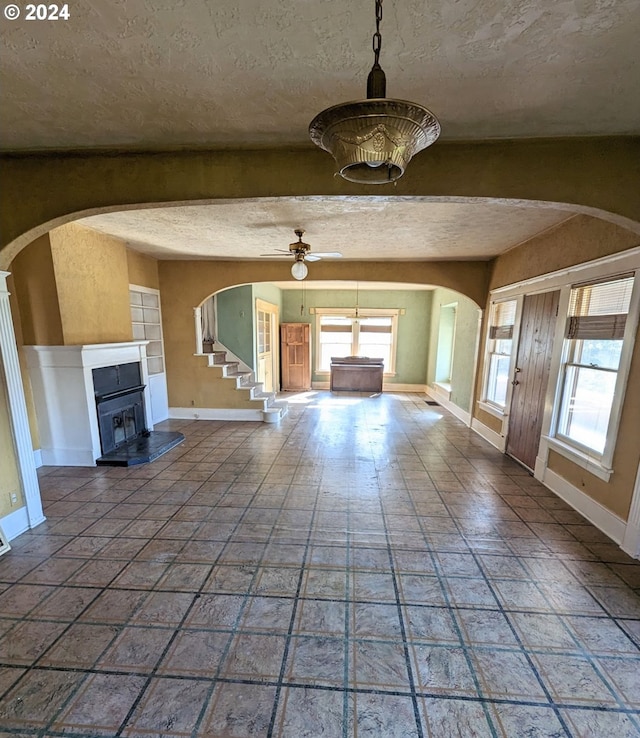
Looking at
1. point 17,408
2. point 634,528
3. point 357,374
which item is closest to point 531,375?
point 634,528

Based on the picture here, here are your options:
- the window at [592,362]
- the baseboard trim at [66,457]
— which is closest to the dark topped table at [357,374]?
the window at [592,362]

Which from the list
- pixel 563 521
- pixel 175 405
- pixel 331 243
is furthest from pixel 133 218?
pixel 563 521

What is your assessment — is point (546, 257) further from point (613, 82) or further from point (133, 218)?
point (133, 218)

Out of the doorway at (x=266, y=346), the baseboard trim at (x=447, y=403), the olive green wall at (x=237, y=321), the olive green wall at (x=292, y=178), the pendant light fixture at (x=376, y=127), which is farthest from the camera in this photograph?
the doorway at (x=266, y=346)

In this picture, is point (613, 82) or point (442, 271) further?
point (442, 271)

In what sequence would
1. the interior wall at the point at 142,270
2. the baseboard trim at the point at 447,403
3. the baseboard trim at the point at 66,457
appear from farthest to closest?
the baseboard trim at the point at 447,403 → the interior wall at the point at 142,270 → the baseboard trim at the point at 66,457

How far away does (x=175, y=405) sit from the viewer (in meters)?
5.83

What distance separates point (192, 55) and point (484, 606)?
311cm

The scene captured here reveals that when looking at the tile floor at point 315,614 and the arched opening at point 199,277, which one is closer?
the tile floor at point 315,614

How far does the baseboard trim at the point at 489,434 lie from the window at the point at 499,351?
398 mm

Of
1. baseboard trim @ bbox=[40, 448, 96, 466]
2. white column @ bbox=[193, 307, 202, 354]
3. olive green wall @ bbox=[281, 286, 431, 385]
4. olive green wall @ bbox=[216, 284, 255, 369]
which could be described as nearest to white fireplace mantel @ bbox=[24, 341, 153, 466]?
baseboard trim @ bbox=[40, 448, 96, 466]

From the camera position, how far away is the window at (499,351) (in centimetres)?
449

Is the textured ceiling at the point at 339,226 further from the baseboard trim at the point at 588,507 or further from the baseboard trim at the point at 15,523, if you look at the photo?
the baseboard trim at the point at 15,523

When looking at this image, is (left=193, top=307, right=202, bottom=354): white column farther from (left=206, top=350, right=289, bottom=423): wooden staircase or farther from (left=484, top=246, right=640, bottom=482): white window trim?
(left=484, top=246, right=640, bottom=482): white window trim
